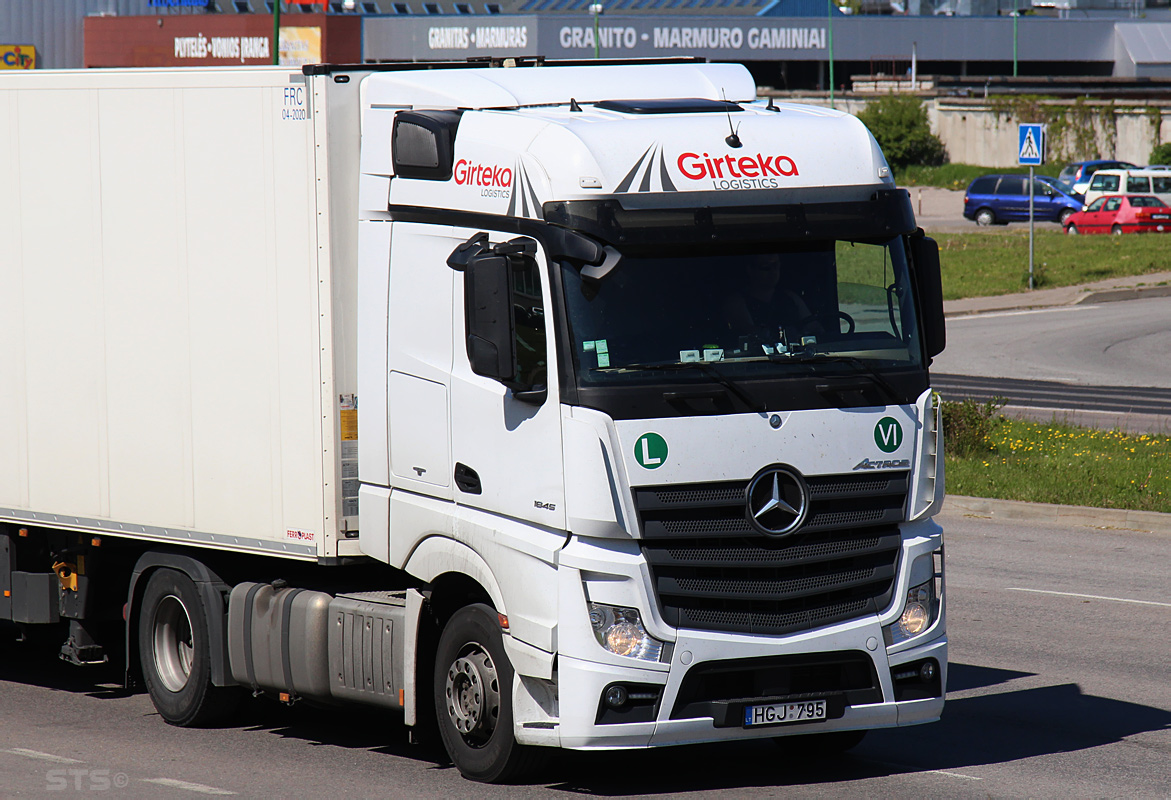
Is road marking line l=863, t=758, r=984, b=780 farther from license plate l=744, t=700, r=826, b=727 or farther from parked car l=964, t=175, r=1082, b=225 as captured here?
parked car l=964, t=175, r=1082, b=225

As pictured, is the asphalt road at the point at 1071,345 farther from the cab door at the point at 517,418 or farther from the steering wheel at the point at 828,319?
the cab door at the point at 517,418

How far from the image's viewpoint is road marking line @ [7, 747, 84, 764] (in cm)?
867

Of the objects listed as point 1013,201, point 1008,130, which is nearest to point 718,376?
point 1013,201

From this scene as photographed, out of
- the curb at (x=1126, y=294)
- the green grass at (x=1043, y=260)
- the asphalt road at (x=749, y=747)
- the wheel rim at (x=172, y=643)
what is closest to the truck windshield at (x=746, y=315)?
the asphalt road at (x=749, y=747)

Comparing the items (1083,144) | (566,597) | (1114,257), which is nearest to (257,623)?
(566,597)

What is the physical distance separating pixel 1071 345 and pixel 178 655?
2336 centimetres

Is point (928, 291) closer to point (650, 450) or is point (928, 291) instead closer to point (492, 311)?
point (650, 450)

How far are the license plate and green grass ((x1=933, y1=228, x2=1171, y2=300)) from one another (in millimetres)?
28810

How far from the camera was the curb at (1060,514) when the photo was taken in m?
15.8

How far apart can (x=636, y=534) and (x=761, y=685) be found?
100cm

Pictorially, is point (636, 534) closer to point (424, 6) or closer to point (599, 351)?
point (599, 351)

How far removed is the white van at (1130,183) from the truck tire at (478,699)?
4923 cm

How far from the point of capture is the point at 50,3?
69688mm

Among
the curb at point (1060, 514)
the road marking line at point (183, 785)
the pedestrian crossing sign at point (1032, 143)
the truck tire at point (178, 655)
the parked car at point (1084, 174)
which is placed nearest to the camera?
the road marking line at point (183, 785)
